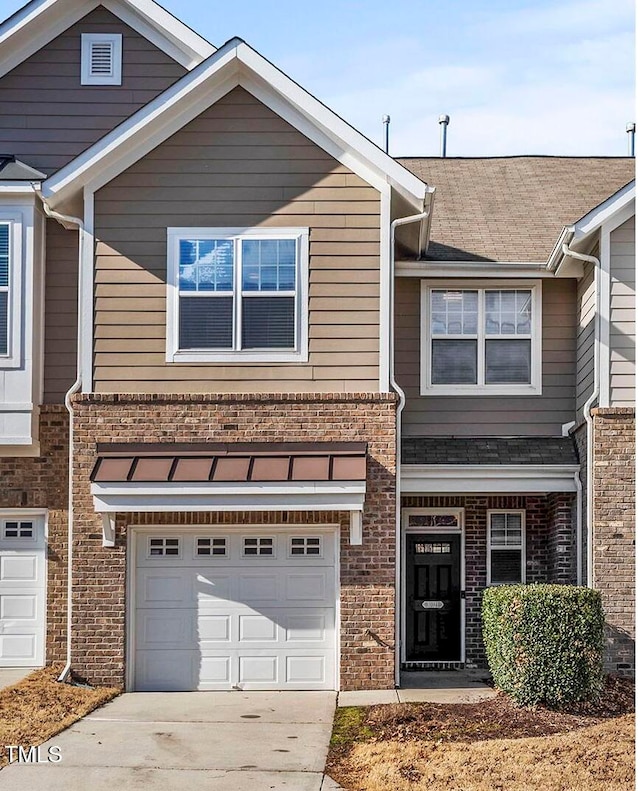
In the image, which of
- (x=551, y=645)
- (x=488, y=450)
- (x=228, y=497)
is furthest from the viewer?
(x=488, y=450)

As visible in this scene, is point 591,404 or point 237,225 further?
point 591,404

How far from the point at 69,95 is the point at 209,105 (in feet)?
9.55

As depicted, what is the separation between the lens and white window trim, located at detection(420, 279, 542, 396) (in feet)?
53.2

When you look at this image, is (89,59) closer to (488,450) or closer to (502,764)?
(488,450)

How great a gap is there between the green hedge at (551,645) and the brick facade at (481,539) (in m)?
3.34

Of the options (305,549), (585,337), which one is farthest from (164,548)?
(585,337)

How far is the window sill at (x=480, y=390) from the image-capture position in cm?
1620

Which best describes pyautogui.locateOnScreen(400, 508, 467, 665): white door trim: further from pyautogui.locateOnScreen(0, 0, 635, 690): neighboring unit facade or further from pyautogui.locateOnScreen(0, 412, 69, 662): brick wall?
pyautogui.locateOnScreen(0, 412, 69, 662): brick wall

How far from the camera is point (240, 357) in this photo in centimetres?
1405

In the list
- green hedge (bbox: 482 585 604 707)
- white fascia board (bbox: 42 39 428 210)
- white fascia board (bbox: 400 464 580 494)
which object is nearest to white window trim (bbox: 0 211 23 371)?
white fascia board (bbox: 42 39 428 210)

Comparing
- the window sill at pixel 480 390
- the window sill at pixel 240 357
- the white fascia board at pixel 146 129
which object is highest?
the white fascia board at pixel 146 129

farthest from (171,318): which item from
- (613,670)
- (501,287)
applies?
(613,670)

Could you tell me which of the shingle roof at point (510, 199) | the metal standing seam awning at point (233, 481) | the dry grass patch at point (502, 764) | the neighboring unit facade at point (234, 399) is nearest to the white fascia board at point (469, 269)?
the shingle roof at point (510, 199)

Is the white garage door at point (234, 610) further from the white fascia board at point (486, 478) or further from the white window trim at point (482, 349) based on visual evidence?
the white window trim at point (482, 349)
